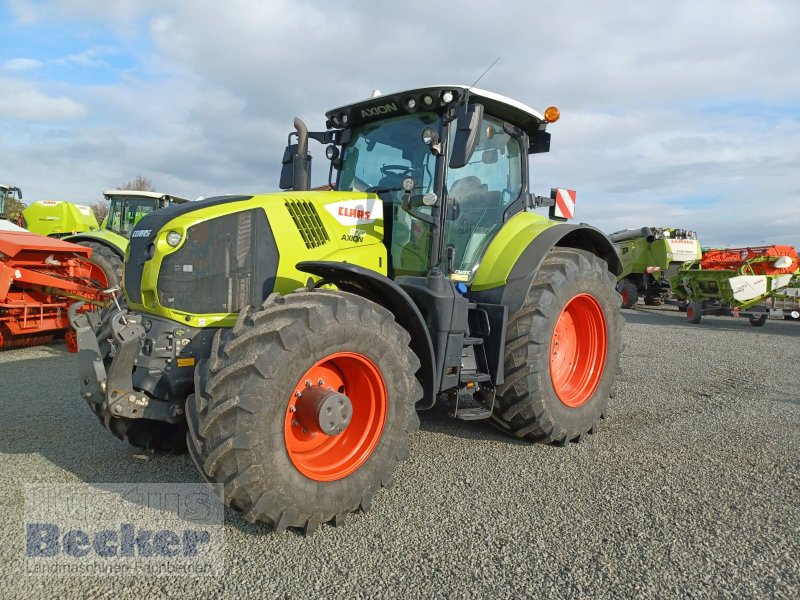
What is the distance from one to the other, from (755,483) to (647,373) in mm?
3580

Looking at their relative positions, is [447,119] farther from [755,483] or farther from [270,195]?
[755,483]

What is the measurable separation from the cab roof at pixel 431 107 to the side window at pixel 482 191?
132mm

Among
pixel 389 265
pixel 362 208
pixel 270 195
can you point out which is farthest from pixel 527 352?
pixel 270 195

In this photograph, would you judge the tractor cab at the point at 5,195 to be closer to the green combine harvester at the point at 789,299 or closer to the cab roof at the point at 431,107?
the cab roof at the point at 431,107

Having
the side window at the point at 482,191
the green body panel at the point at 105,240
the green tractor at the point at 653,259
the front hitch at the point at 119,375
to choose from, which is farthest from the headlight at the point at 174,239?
the green tractor at the point at 653,259

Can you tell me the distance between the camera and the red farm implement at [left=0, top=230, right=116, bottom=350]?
22.2 ft

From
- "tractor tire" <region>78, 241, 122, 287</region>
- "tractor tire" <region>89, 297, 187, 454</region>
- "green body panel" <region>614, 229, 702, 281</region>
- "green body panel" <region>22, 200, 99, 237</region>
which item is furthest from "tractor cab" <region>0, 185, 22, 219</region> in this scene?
"green body panel" <region>614, 229, 702, 281</region>

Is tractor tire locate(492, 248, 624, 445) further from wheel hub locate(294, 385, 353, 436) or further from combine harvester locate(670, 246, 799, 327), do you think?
combine harvester locate(670, 246, 799, 327)

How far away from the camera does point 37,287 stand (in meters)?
7.18

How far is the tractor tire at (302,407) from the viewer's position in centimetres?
248

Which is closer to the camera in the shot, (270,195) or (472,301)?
(270,195)

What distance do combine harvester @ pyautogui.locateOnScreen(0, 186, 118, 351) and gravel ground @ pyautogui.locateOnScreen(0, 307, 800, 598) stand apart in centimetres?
199

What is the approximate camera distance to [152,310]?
3084 millimetres

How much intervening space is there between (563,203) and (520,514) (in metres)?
2.95
